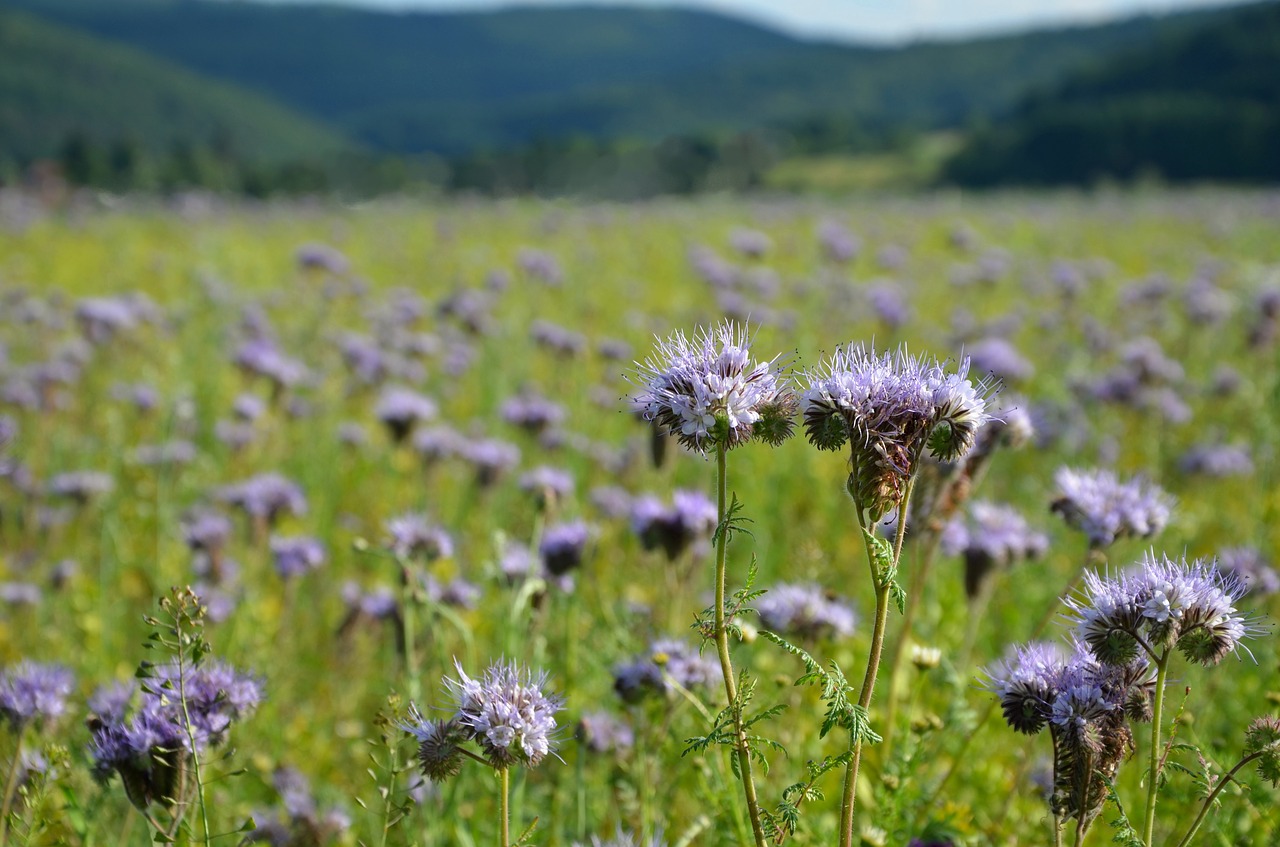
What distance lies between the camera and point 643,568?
195 inches

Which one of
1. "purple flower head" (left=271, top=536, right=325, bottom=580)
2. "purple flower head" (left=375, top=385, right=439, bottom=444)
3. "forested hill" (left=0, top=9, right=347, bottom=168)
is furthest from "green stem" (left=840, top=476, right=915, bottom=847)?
"forested hill" (left=0, top=9, right=347, bottom=168)

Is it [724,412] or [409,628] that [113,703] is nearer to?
[409,628]

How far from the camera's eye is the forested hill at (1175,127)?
7300 centimetres

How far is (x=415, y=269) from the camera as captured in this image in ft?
41.6

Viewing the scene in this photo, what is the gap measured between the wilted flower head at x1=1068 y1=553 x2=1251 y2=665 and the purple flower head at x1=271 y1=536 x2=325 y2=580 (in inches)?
124

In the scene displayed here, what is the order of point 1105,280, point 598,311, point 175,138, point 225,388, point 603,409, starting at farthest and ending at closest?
point 175,138, point 1105,280, point 598,311, point 225,388, point 603,409

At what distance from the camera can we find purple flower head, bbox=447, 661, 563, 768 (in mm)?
1697

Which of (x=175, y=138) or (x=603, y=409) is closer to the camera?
(x=603, y=409)

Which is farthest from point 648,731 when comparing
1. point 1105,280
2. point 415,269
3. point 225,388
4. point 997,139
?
point 997,139

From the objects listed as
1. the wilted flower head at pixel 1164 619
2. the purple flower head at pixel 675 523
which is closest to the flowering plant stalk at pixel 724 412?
the wilted flower head at pixel 1164 619

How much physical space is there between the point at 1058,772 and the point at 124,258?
12.6 meters

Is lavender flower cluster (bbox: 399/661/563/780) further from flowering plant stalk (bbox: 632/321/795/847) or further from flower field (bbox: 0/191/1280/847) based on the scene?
flowering plant stalk (bbox: 632/321/795/847)

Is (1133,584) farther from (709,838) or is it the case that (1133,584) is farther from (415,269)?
(415,269)

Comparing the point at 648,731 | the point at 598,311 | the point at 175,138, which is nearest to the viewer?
the point at 648,731
